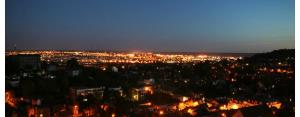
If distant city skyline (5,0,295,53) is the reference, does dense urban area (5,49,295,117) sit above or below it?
below

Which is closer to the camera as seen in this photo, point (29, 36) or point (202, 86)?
point (29, 36)

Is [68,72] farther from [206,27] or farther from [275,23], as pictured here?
[275,23]

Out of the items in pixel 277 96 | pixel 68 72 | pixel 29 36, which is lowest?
pixel 277 96

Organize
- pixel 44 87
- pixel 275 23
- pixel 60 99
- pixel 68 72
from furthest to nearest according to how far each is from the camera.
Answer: pixel 68 72 < pixel 44 87 < pixel 60 99 < pixel 275 23

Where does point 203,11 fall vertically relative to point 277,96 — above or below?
above

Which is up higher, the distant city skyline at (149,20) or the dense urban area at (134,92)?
the distant city skyline at (149,20)

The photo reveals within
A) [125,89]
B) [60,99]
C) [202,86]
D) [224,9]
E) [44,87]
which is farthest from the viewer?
[202,86]

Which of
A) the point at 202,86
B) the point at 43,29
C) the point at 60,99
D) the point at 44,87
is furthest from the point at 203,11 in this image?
the point at 202,86
